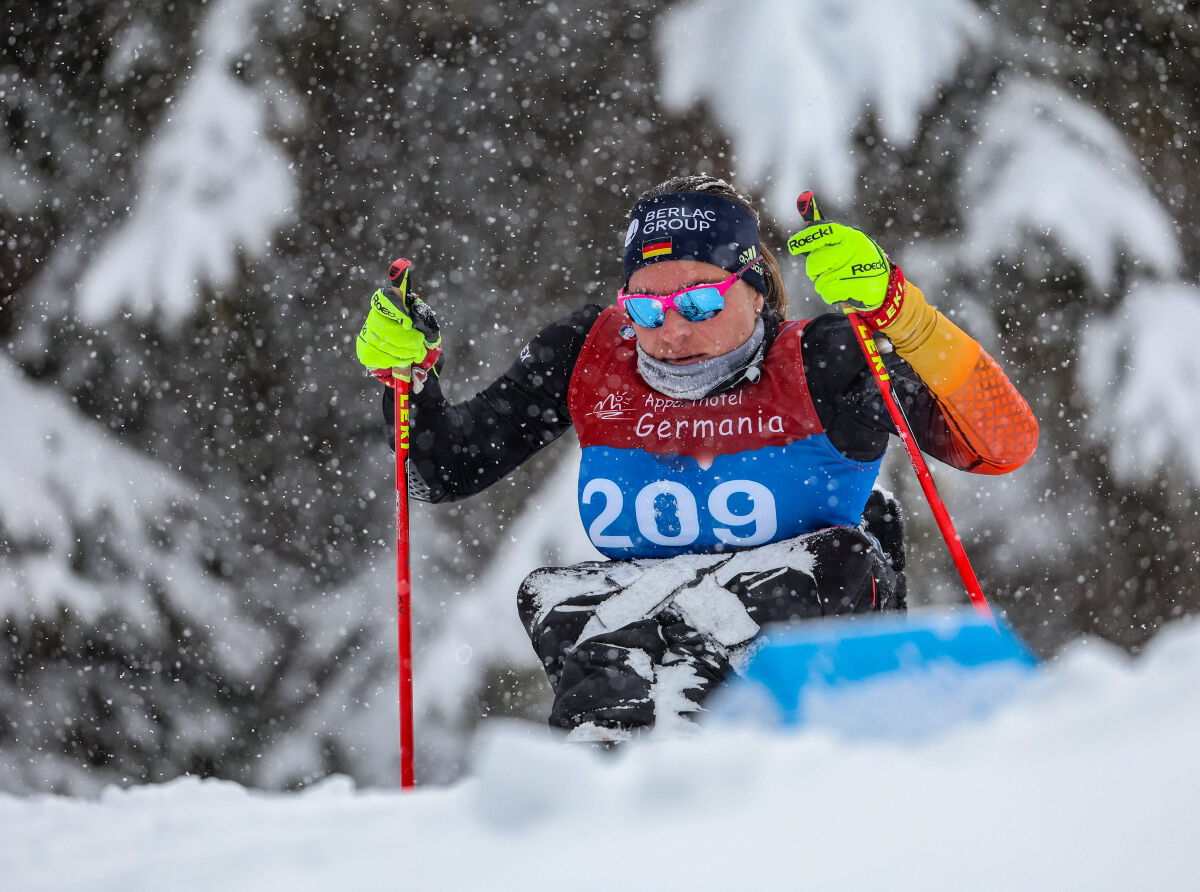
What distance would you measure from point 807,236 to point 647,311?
382mm

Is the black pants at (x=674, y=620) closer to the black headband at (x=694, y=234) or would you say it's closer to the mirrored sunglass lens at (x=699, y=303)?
the mirrored sunglass lens at (x=699, y=303)

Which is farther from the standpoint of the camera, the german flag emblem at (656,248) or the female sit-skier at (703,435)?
the german flag emblem at (656,248)

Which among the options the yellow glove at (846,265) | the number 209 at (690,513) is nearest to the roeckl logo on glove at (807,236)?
the yellow glove at (846,265)

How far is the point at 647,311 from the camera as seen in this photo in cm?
226

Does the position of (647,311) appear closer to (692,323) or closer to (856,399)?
Result: (692,323)

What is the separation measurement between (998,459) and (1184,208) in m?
3.38

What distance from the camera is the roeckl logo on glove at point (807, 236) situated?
213 centimetres

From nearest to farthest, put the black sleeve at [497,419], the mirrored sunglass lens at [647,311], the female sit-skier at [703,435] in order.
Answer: the female sit-skier at [703,435] → the mirrored sunglass lens at [647,311] → the black sleeve at [497,419]

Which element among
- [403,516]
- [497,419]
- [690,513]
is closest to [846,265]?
[690,513]

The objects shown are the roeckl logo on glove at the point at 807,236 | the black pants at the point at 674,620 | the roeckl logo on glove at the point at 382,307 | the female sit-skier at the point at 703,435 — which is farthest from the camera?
the roeckl logo on glove at the point at 382,307

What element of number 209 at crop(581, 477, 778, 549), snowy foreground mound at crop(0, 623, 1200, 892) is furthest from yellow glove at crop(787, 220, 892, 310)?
snowy foreground mound at crop(0, 623, 1200, 892)

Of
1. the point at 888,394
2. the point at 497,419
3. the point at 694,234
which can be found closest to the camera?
the point at 888,394

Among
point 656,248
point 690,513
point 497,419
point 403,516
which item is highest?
point 656,248

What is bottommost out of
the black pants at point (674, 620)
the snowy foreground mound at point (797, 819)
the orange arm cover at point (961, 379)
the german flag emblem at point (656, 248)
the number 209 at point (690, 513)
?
the snowy foreground mound at point (797, 819)
